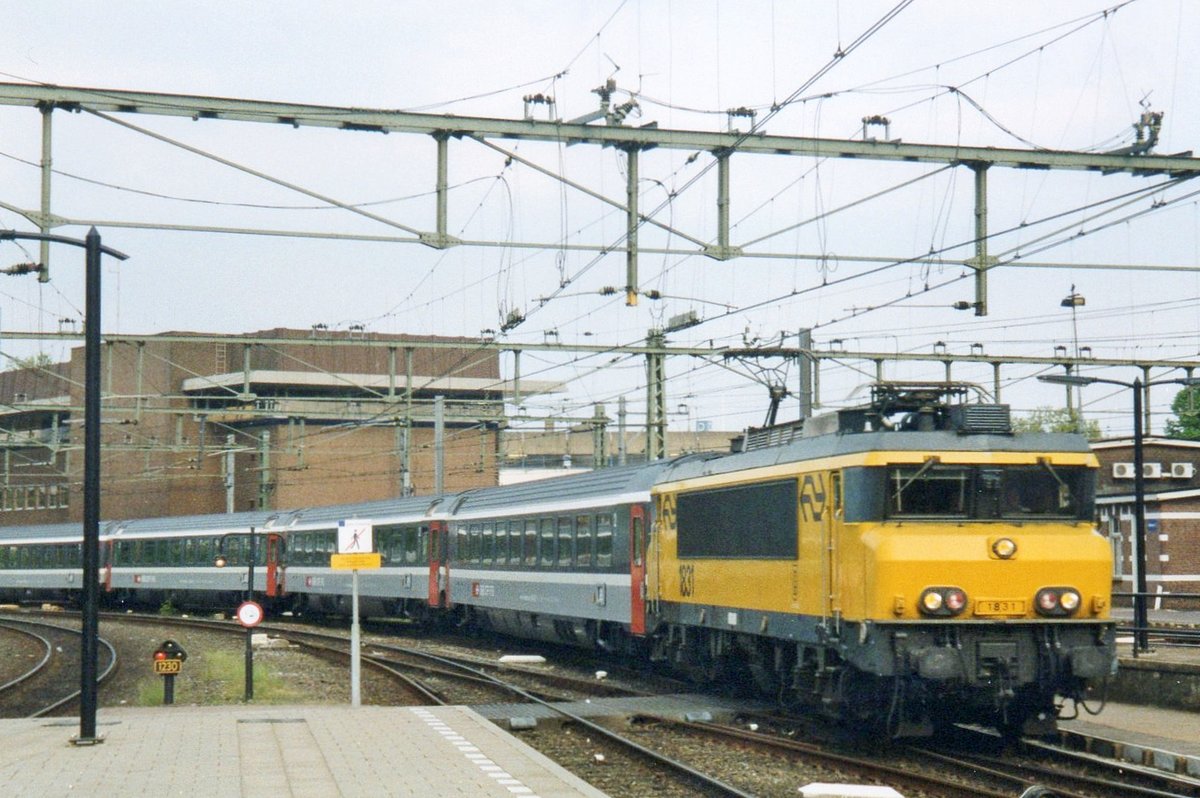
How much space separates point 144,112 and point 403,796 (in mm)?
8720

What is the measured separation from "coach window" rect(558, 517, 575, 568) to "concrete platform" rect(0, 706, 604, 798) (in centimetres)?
917

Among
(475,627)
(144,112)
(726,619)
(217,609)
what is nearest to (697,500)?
(726,619)

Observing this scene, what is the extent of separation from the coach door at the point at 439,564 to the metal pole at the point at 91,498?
20754 millimetres

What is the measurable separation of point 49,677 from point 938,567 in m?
21.1

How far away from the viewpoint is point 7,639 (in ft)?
136

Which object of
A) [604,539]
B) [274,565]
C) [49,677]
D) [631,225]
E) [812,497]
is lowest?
[49,677]

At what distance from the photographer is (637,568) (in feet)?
80.4

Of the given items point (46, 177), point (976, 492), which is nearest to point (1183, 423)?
point (976, 492)

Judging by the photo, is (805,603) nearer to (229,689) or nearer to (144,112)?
(144,112)

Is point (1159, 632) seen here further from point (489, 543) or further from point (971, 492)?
point (489, 543)

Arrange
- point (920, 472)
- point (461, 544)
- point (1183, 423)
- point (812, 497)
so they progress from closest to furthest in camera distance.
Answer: point (920, 472), point (812, 497), point (461, 544), point (1183, 423)

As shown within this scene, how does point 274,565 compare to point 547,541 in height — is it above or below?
below

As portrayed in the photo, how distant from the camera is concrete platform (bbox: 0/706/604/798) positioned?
12.9 metres

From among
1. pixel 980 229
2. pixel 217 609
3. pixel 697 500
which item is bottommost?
pixel 217 609
